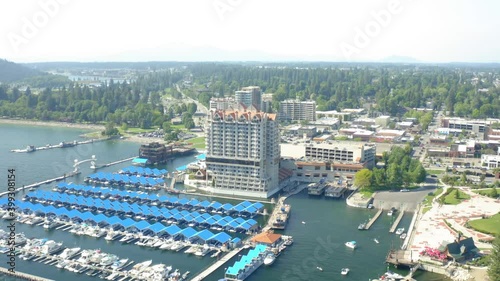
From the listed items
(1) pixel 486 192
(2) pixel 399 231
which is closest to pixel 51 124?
(2) pixel 399 231

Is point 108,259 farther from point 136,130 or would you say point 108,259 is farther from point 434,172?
point 136,130

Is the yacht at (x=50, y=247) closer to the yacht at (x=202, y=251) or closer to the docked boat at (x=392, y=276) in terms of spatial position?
the yacht at (x=202, y=251)

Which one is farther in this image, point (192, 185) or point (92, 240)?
point (192, 185)

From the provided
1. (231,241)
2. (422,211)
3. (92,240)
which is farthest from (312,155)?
(92,240)

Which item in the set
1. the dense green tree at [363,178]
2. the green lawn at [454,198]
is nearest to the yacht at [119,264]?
the dense green tree at [363,178]

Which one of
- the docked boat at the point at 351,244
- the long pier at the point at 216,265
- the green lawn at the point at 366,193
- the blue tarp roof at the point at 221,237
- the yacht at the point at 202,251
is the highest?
the green lawn at the point at 366,193

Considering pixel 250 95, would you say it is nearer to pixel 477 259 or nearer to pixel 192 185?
pixel 192 185
